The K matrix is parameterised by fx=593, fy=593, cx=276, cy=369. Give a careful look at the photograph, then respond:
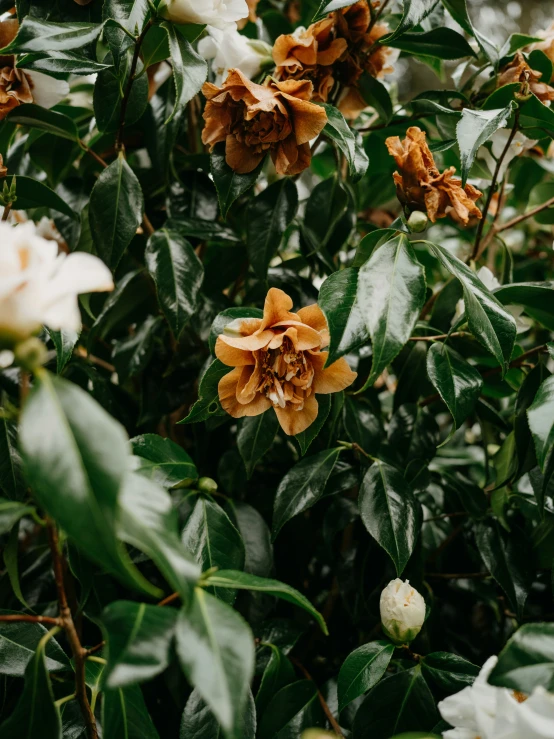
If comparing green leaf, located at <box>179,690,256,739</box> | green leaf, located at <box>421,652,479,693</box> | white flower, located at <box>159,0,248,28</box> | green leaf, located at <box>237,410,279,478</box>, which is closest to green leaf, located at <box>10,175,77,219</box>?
white flower, located at <box>159,0,248,28</box>

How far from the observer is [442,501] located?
911 millimetres

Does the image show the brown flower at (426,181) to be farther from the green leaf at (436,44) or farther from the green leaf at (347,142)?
the green leaf at (436,44)

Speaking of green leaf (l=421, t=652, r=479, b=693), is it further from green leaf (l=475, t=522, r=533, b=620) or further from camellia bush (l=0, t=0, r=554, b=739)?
green leaf (l=475, t=522, r=533, b=620)

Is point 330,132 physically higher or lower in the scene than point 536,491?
higher

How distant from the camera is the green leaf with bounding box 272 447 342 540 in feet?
2.09

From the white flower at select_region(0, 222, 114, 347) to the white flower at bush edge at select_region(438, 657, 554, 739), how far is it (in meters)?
0.36

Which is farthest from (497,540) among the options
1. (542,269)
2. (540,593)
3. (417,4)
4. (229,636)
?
(542,269)

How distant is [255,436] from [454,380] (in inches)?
8.7

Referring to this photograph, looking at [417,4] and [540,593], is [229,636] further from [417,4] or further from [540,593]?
[540,593]

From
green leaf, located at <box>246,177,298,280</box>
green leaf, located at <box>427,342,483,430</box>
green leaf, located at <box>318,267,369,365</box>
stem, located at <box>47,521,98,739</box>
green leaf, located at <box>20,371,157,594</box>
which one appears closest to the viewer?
green leaf, located at <box>20,371,157,594</box>

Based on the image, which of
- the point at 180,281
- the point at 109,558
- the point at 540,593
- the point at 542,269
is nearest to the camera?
the point at 109,558

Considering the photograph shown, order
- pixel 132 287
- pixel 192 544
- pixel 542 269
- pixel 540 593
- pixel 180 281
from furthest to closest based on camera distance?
pixel 542 269 → pixel 540 593 → pixel 132 287 → pixel 180 281 → pixel 192 544

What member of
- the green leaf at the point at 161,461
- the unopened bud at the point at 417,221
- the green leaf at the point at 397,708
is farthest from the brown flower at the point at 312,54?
the green leaf at the point at 397,708

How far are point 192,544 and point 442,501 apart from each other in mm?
483
